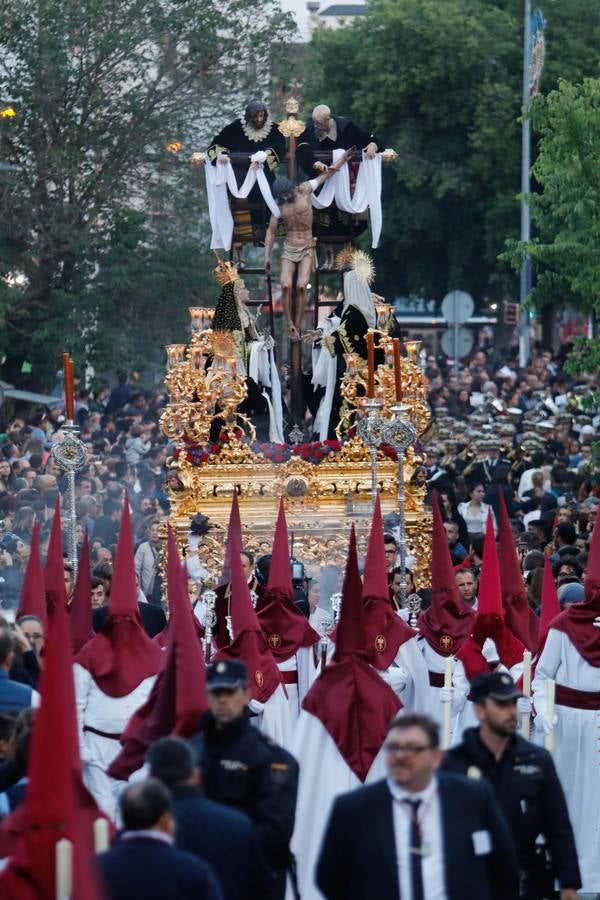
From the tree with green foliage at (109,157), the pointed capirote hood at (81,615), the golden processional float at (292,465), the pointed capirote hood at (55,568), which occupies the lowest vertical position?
the pointed capirote hood at (81,615)

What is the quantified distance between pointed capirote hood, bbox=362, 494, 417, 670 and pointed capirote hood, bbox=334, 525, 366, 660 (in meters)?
1.38

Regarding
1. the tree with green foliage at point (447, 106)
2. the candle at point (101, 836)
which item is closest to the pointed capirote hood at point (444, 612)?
the candle at point (101, 836)

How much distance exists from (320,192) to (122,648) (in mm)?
9493

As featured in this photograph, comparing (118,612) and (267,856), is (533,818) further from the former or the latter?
(118,612)

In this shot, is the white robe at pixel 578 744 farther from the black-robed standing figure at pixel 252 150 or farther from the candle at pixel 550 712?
the black-robed standing figure at pixel 252 150

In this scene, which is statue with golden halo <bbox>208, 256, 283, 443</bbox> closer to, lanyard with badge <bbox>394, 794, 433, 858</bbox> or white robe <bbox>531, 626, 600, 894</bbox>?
white robe <bbox>531, 626, 600, 894</bbox>

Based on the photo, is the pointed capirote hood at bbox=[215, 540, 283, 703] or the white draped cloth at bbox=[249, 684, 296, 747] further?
the white draped cloth at bbox=[249, 684, 296, 747]

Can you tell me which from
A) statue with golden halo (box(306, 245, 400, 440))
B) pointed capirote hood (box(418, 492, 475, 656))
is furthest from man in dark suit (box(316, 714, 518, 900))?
statue with golden halo (box(306, 245, 400, 440))

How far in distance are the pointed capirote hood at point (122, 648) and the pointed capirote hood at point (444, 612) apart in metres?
2.19

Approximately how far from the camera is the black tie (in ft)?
24.7

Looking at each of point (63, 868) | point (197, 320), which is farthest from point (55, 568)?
point (197, 320)

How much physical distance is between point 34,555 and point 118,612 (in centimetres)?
137

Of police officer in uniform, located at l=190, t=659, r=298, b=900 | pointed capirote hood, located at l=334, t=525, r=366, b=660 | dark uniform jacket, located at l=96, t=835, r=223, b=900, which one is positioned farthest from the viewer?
pointed capirote hood, located at l=334, t=525, r=366, b=660

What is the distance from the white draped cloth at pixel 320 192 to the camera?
798 inches
